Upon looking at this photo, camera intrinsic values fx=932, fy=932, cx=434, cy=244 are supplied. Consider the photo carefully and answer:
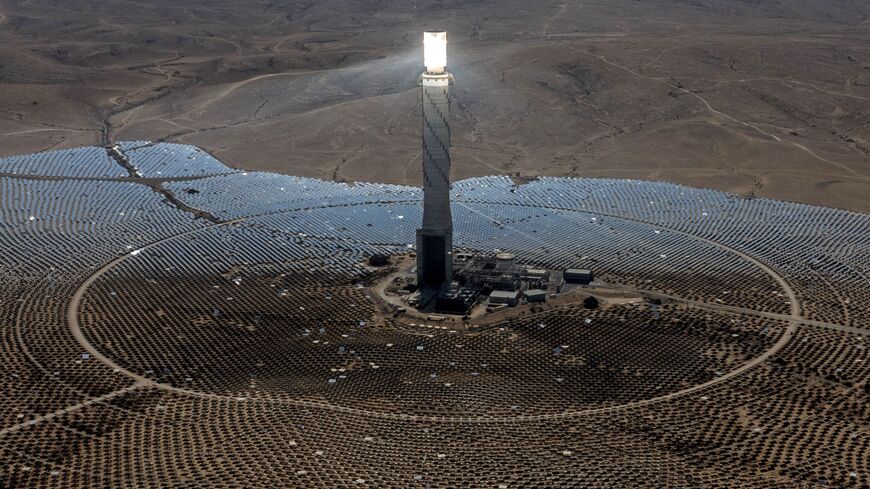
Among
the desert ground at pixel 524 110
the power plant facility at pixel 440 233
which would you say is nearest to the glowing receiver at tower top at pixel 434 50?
the power plant facility at pixel 440 233

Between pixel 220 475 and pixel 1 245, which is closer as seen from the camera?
pixel 220 475

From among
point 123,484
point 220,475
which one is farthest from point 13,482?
point 220,475

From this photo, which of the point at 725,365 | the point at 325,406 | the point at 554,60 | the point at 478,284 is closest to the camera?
the point at 325,406

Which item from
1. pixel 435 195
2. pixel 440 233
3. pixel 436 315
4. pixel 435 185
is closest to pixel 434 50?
pixel 435 185

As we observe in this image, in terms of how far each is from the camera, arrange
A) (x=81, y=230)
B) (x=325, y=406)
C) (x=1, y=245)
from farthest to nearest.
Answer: (x=81, y=230)
(x=1, y=245)
(x=325, y=406)

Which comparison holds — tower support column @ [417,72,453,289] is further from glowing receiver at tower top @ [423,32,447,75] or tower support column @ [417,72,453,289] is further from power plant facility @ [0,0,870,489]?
glowing receiver at tower top @ [423,32,447,75]

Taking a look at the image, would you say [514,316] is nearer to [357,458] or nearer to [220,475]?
[357,458]
